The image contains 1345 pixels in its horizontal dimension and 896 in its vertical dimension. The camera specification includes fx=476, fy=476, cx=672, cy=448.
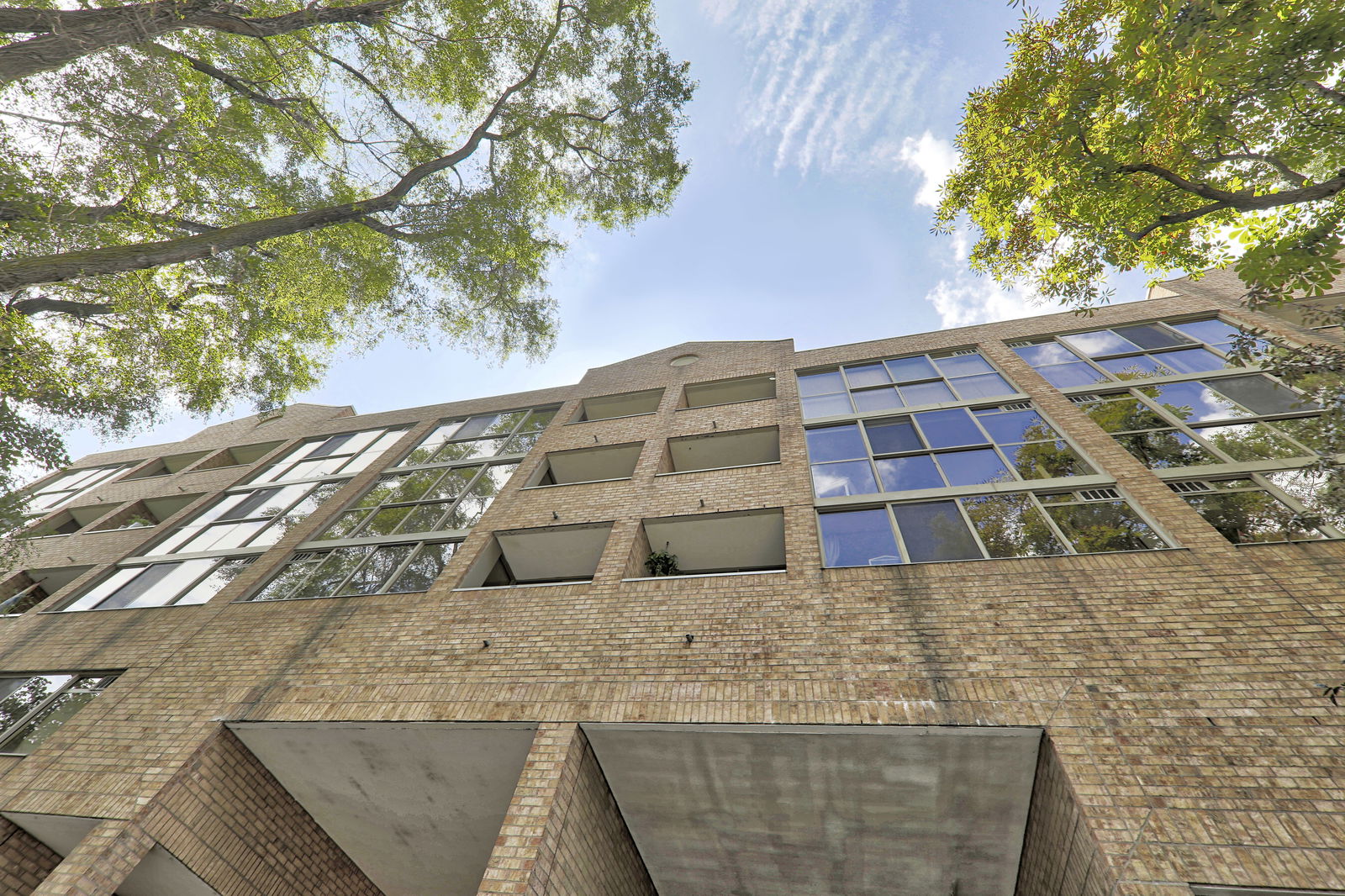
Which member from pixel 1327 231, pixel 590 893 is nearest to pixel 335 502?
pixel 590 893

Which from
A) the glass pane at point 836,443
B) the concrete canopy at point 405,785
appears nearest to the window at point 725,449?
the glass pane at point 836,443

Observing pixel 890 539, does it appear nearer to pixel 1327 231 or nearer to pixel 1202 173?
pixel 1327 231

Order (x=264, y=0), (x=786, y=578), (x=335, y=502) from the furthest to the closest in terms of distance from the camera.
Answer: (x=335, y=502)
(x=264, y=0)
(x=786, y=578)

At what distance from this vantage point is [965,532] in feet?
22.4

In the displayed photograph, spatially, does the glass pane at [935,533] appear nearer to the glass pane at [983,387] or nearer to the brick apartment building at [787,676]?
the brick apartment building at [787,676]

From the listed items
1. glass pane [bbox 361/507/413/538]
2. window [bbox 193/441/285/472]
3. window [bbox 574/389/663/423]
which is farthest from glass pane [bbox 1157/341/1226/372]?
window [bbox 193/441/285/472]

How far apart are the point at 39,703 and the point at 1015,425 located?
17.6 meters

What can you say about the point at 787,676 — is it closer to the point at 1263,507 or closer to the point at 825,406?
the point at 1263,507

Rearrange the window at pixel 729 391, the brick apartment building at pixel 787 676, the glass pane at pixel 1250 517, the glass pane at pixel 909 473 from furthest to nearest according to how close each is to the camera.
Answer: the window at pixel 729 391, the glass pane at pixel 909 473, the glass pane at pixel 1250 517, the brick apartment building at pixel 787 676

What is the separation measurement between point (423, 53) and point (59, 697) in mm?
15637

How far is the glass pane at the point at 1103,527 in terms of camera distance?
617cm

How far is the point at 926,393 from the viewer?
10320 mm

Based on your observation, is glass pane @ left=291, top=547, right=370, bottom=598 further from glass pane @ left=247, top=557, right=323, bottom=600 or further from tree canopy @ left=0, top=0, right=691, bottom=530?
tree canopy @ left=0, top=0, right=691, bottom=530

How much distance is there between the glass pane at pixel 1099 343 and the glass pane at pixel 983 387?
2.08 m
